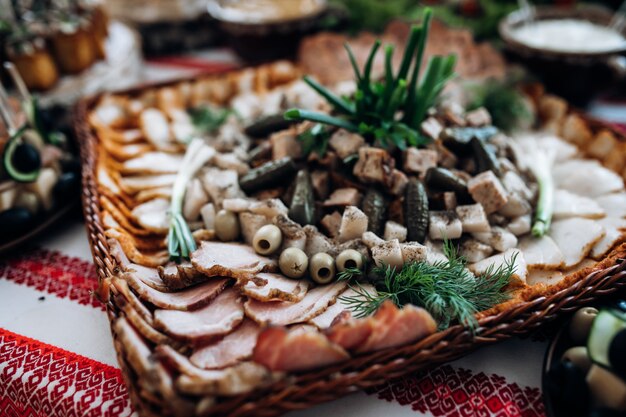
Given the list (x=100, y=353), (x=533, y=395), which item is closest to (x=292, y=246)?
(x=100, y=353)

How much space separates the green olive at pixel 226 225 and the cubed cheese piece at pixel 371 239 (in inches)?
18.2

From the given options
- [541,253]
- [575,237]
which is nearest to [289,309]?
[541,253]

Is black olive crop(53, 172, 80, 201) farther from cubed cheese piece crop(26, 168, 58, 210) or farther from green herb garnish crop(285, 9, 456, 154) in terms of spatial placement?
green herb garnish crop(285, 9, 456, 154)

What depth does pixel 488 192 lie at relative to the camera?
1.73 m

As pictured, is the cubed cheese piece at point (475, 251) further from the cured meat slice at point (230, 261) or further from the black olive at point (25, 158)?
the black olive at point (25, 158)

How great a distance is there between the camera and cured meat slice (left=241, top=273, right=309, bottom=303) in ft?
4.73

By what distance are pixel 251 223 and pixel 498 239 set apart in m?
0.85

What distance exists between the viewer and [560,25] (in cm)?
295

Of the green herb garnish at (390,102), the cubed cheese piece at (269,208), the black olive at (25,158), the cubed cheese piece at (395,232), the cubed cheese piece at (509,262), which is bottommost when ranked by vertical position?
the cubed cheese piece at (509,262)

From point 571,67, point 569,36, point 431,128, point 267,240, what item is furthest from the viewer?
point 569,36

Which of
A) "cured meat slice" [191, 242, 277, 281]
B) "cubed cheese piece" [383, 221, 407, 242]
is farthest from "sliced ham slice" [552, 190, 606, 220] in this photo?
"cured meat slice" [191, 242, 277, 281]

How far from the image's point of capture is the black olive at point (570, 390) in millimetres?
1233

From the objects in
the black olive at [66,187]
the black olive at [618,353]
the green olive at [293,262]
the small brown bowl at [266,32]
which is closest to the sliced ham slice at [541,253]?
the black olive at [618,353]

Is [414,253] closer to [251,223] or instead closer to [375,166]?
[375,166]
